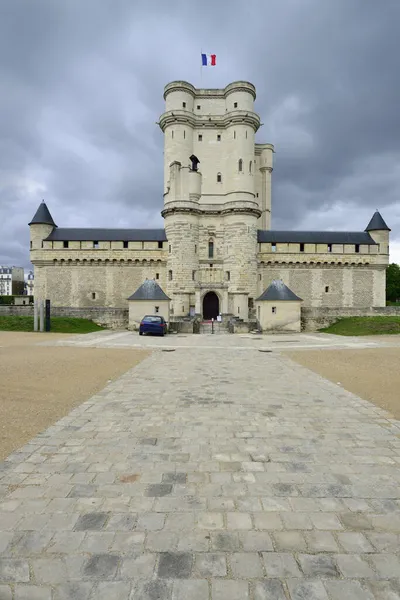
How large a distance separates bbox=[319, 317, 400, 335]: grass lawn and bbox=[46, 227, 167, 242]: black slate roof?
852 inches

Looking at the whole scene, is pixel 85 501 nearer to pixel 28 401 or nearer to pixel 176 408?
pixel 176 408

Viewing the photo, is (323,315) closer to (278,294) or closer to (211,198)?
(278,294)

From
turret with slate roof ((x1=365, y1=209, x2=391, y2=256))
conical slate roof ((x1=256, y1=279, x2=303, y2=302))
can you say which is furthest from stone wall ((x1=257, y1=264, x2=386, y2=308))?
conical slate roof ((x1=256, y1=279, x2=303, y2=302))

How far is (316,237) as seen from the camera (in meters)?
40.3

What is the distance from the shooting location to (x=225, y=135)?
1505 inches

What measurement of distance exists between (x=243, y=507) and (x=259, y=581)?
90cm

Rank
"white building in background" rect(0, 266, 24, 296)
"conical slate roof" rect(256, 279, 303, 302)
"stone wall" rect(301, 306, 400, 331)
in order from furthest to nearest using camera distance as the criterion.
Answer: "white building in background" rect(0, 266, 24, 296)
"stone wall" rect(301, 306, 400, 331)
"conical slate roof" rect(256, 279, 303, 302)

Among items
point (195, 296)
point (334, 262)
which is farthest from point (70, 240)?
point (334, 262)

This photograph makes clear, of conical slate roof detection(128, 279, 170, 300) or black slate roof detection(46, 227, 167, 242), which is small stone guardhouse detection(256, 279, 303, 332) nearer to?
conical slate roof detection(128, 279, 170, 300)

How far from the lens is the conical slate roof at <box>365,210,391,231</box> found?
39375mm

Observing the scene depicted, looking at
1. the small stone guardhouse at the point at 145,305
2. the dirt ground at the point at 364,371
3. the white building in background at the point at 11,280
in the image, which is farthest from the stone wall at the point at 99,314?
the white building in background at the point at 11,280

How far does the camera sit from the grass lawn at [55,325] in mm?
25812

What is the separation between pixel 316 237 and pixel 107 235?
25.9 metres

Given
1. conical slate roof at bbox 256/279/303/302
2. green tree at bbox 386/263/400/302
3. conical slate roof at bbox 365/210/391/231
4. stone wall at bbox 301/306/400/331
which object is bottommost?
stone wall at bbox 301/306/400/331
